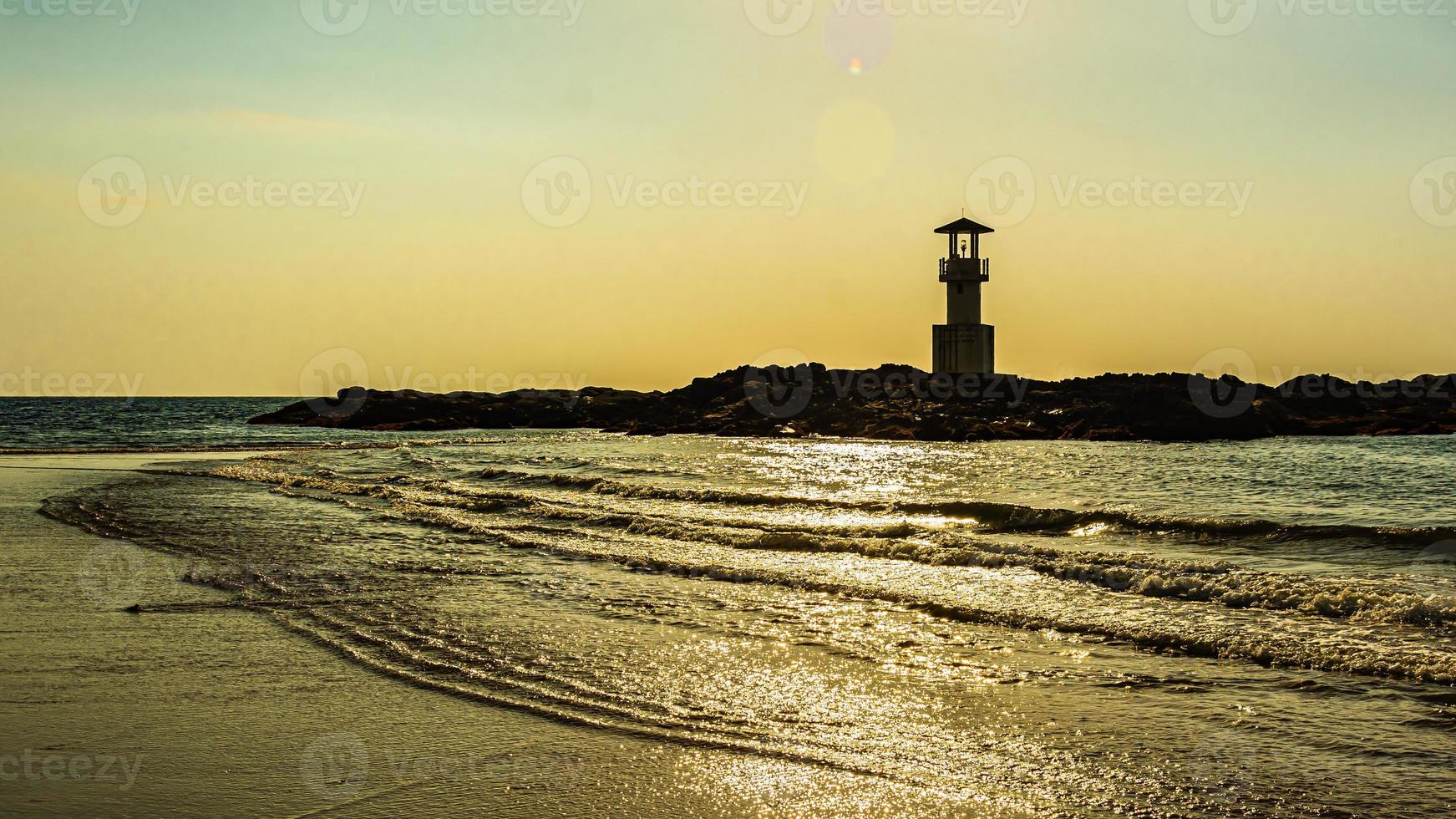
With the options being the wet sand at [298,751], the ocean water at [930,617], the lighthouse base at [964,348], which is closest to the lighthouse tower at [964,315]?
the lighthouse base at [964,348]

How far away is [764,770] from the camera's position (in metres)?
5.88

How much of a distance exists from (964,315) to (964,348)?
1.99m

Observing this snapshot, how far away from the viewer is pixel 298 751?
236 inches

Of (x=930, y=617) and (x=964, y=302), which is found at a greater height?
(x=964, y=302)

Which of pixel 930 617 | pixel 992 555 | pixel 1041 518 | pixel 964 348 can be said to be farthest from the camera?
pixel 964 348

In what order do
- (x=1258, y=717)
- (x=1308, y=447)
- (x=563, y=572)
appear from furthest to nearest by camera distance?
(x=1308, y=447), (x=563, y=572), (x=1258, y=717)

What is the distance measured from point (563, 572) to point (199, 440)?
147ft

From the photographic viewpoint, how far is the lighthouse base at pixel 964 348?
57.7 meters

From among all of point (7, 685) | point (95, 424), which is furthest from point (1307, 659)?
point (95, 424)

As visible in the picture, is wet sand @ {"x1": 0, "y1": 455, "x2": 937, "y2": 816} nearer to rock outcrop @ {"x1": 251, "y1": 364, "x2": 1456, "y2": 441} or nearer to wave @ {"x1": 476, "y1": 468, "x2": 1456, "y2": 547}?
wave @ {"x1": 476, "y1": 468, "x2": 1456, "y2": 547}

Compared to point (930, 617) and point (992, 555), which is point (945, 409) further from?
point (930, 617)

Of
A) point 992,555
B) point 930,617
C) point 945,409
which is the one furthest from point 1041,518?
point 945,409

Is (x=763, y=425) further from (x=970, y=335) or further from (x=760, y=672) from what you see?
(x=760, y=672)

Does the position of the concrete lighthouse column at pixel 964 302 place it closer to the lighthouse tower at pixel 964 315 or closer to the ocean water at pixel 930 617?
the lighthouse tower at pixel 964 315
